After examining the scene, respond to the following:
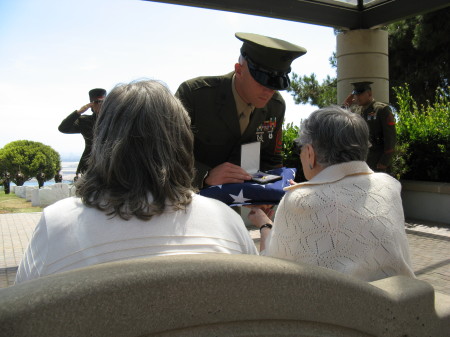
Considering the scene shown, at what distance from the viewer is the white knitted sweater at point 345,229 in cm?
180

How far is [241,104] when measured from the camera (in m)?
2.92

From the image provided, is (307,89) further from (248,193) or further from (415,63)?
(248,193)

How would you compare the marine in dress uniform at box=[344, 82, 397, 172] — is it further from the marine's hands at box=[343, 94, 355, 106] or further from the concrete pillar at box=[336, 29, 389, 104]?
the concrete pillar at box=[336, 29, 389, 104]

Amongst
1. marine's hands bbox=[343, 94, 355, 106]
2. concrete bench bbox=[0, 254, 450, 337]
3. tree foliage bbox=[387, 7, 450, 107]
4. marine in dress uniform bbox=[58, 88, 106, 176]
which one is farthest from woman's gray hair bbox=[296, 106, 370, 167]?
tree foliage bbox=[387, 7, 450, 107]

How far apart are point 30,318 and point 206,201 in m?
0.76

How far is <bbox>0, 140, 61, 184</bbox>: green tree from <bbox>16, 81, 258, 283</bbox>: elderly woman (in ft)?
126

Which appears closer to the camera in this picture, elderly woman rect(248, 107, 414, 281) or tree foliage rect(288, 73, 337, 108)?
elderly woman rect(248, 107, 414, 281)

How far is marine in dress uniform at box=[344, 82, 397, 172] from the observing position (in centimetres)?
663

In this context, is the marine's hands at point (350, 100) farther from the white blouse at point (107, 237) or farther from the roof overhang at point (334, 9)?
the white blouse at point (107, 237)

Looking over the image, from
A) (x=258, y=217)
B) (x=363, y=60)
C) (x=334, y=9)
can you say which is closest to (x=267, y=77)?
(x=258, y=217)

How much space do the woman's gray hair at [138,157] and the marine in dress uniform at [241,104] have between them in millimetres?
1165

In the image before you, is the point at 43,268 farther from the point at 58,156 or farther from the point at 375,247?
the point at 58,156

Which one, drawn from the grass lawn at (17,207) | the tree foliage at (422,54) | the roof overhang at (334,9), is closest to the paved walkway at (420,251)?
the roof overhang at (334,9)

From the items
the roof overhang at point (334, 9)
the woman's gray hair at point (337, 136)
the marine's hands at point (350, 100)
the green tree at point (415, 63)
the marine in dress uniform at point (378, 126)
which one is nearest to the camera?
the woman's gray hair at point (337, 136)
